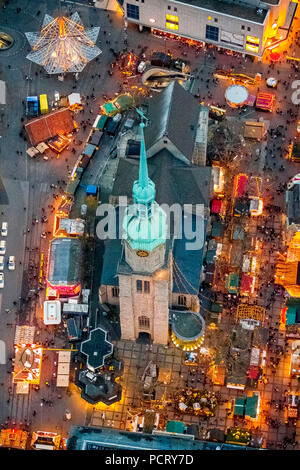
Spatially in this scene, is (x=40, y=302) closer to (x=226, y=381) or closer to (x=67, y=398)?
(x=67, y=398)

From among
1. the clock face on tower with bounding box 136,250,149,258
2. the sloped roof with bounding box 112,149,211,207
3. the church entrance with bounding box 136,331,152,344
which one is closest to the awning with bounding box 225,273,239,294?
the sloped roof with bounding box 112,149,211,207

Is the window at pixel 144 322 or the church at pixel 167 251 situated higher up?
the church at pixel 167 251

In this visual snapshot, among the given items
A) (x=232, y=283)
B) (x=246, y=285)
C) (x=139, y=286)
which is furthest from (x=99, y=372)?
(x=246, y=285)

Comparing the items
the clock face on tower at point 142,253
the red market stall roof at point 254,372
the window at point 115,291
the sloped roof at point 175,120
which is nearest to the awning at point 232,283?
the red market stall roof at point 254,372

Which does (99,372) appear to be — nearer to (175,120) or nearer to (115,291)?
(115,291)

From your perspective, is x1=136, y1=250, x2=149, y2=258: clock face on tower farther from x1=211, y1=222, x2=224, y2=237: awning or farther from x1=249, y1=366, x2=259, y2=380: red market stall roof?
x1=211, y1=222, x2=224, y2=237: awning

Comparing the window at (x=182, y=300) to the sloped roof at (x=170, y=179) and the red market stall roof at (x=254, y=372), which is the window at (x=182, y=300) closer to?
the red market stall roof at (x=254, y=372)

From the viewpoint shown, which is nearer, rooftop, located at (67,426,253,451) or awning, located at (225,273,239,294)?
rooftop, located at (67,426,253,451)
